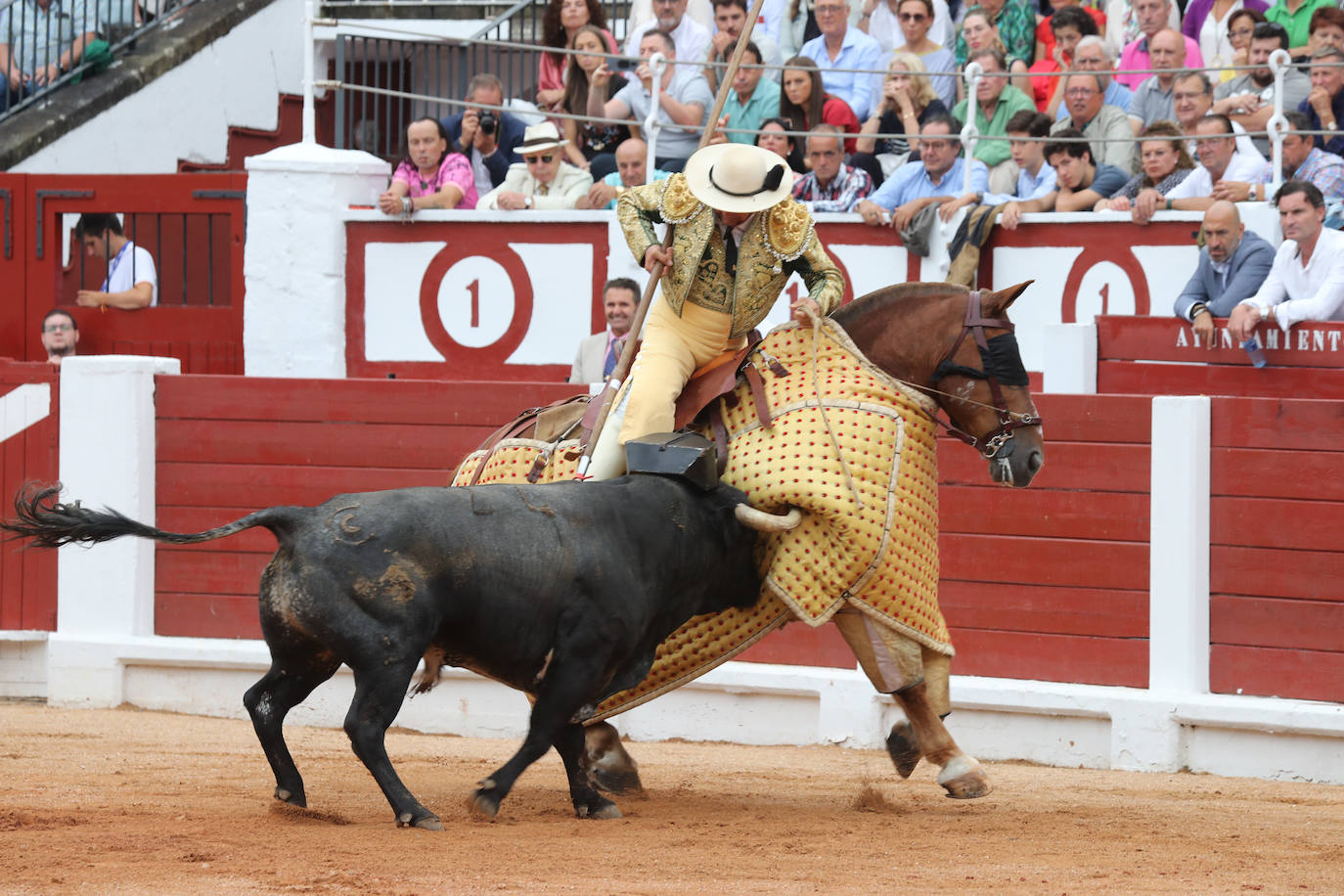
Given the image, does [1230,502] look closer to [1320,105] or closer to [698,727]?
[698,727]

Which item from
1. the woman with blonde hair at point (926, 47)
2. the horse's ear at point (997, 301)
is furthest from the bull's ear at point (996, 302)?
the woman with blonde hair at point (926, 47)

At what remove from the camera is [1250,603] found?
659cm

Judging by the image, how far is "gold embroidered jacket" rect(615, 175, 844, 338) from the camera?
549cm

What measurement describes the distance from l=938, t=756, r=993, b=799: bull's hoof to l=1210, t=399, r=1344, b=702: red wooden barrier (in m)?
1.69

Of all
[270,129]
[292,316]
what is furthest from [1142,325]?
[270,129]

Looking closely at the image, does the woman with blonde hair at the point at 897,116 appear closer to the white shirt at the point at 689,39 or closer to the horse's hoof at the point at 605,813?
the white shirt at the point at 689,39

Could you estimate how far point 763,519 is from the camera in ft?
17.0

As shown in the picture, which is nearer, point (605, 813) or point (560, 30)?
point (605, 813)

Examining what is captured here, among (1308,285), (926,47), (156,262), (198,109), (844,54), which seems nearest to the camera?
(1308,285)

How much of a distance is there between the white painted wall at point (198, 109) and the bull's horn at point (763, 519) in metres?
7.73

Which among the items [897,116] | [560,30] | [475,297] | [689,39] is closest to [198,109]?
[560,30]

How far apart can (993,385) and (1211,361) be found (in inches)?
111

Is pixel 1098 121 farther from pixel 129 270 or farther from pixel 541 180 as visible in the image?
pixel 129 270

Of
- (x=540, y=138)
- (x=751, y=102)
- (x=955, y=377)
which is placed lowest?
(x=955, y=377)
